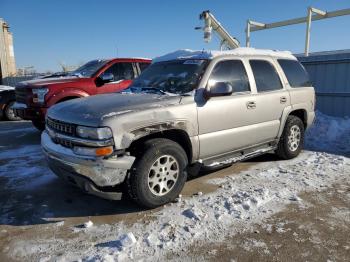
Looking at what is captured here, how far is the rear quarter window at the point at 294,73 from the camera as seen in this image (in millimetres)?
→ 5891

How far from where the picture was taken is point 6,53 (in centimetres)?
2677

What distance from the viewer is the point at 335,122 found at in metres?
8.30

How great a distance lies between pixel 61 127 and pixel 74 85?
4066 millimetres

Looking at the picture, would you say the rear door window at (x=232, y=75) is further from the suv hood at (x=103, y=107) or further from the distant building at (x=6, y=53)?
Result: the distant building at (x=6, y=53)

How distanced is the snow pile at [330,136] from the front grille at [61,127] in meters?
5.15

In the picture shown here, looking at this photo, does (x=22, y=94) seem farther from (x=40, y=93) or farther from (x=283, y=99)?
(x=283, y=99)

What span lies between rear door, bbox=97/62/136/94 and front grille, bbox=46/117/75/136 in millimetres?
4043

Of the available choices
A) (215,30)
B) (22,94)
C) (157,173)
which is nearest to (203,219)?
(157,173)

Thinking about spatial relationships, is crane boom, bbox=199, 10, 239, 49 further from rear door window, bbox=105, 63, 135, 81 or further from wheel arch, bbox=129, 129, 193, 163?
wheel arch, bbox=129, 129, 193, 163

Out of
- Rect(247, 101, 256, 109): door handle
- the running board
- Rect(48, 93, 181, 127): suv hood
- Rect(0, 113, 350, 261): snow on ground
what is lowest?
Rect(0, 113, 350, 261): snow on ground

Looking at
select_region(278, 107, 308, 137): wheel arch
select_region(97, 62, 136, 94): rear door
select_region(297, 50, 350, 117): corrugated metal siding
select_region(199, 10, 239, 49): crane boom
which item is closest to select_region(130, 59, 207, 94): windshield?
select_region(278, 107, 308, 137): wheel arch

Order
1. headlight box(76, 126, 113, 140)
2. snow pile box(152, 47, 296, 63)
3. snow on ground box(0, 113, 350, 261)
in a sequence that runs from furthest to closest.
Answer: snow pile box(152, 47, 296, 63), headlight box(76, 126, 113, 140), snow on ground box(0, 113, 350, 261)

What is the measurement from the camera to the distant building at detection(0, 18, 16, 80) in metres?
26.1

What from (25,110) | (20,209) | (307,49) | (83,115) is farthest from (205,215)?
(307,49)
